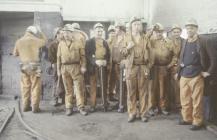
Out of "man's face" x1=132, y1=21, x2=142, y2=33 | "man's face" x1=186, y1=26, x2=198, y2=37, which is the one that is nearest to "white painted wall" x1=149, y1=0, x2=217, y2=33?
"man's face" x1=186, y1=26, x2=198, y2=37

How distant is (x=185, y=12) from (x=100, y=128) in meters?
4.22

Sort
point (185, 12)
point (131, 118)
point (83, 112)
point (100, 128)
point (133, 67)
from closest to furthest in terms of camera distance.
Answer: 1. point (100, 128)
2. point (133, 67)
3. point (131, 118)
4. point (83, 112)
5. point (185, 12)

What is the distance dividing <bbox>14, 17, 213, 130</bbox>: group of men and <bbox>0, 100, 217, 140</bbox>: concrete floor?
10.9 inches

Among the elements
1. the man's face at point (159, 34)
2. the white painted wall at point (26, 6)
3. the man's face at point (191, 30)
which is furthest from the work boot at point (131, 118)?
the white painted wall at point (26, 6)

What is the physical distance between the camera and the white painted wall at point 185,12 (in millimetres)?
8138

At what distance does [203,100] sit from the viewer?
768cm

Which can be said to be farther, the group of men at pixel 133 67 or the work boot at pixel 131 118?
the work boot at pixel 131 118

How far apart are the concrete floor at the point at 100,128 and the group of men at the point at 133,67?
0.28m

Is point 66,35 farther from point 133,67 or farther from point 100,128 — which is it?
point 100,128

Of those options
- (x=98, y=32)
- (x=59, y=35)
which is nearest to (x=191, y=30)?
(x=98, y=32)

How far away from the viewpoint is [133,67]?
7711mm

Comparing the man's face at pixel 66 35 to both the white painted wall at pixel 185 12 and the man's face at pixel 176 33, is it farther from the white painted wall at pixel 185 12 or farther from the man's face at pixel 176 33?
the white painted wall at pixel 185 12

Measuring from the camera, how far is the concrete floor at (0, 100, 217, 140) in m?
6.80

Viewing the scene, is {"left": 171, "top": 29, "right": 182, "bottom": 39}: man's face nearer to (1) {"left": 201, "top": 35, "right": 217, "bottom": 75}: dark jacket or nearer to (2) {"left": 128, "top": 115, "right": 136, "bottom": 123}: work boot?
(1) {"left": 201, "top": 35, "right": 217, "bottom": 75}: dark jacket
